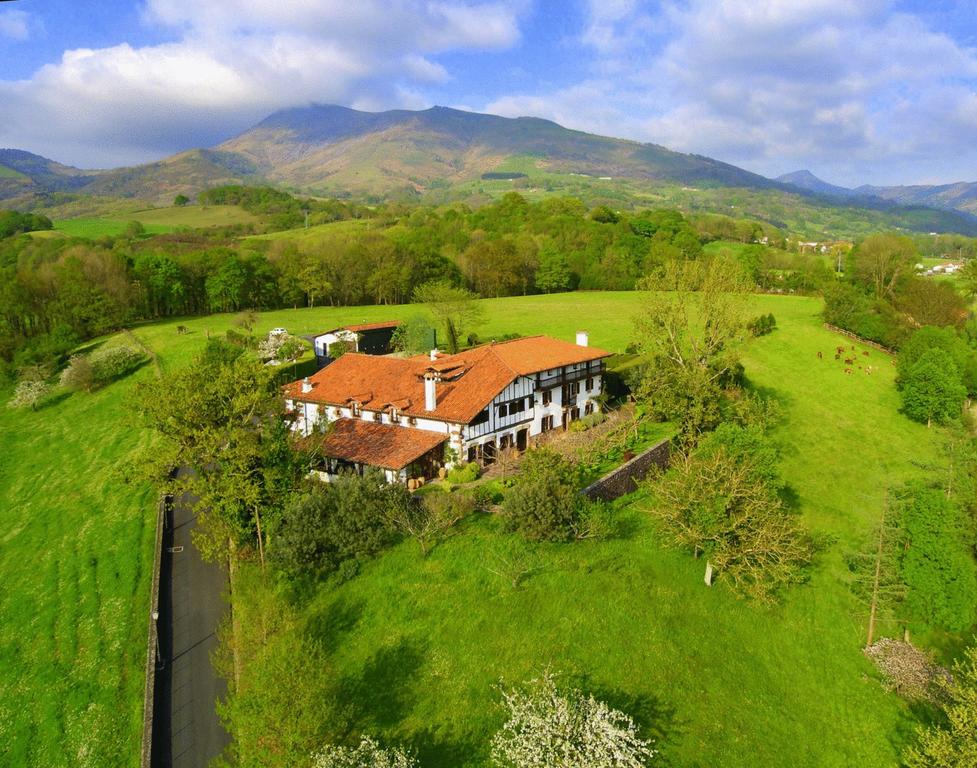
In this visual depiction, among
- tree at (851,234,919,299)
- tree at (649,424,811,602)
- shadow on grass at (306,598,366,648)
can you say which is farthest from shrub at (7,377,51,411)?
tree at (851,234,919,299)

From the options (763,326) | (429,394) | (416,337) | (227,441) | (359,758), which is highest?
(227,441)

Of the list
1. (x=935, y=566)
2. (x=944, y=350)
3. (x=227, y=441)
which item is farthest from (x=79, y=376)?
(x=944, y=350)

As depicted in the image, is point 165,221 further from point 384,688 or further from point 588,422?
point 384,688

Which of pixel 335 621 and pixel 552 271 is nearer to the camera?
pixel 335 621

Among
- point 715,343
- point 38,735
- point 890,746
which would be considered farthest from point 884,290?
point 38,735

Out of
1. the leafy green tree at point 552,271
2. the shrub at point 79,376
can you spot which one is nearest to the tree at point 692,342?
the shrub at point 79,376

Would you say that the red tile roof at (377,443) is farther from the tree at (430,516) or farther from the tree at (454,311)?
the tree at (454,311)
